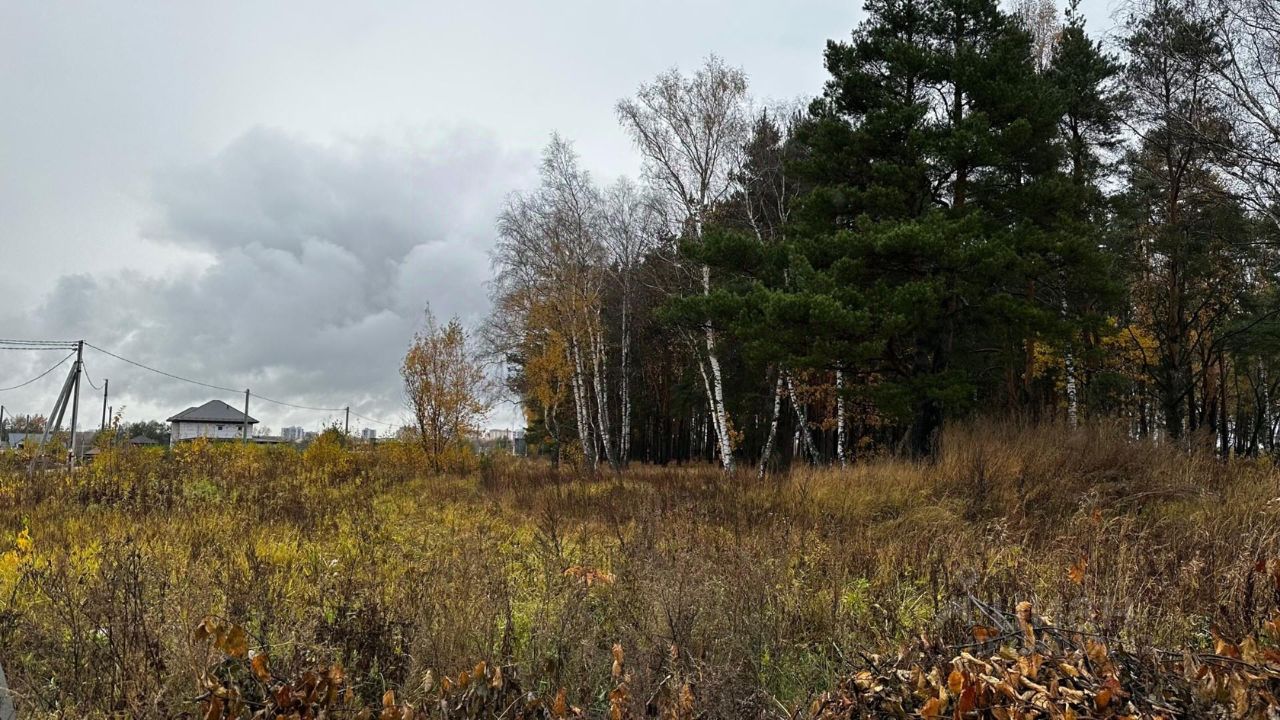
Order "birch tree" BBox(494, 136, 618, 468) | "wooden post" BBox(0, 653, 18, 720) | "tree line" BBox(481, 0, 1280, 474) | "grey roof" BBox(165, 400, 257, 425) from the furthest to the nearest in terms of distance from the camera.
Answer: "grey roof" BBox(165, 400, 257, 425) < "birch tree" BBox(494, 136, 618, 468) < "tree line" BBox(481, 0, 1280, 474) < "wooden post" BBox(0, 653, 18, 720)

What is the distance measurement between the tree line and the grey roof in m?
46.1

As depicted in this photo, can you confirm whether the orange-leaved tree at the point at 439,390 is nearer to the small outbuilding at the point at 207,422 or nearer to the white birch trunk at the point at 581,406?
the white birch trunk at the point at 581,406

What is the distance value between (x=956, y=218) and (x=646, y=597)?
1171cm

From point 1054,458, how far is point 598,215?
13.1 metres

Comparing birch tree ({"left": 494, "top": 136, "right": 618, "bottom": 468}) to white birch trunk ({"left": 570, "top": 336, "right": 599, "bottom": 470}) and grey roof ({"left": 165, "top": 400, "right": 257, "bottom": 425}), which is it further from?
grey roof ({"left": 165, "top": 400, "right": 257, "bottom": 425})

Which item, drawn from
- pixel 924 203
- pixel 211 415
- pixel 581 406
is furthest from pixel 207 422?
pixel 924 203

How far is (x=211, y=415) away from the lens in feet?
185

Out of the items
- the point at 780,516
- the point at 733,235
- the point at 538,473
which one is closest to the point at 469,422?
the point at 538,473

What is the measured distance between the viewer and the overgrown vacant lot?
234 cm

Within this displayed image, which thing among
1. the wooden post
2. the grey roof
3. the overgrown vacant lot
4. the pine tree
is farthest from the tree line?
the grey roof

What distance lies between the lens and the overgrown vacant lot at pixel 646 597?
92.2 inches

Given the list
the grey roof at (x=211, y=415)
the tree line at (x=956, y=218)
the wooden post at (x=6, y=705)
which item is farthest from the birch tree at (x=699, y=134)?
the grey roof at (x=211, y=415)

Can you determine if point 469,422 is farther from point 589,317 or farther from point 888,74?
point 888,74

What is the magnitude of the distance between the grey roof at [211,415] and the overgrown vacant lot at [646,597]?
5324 centimetres
